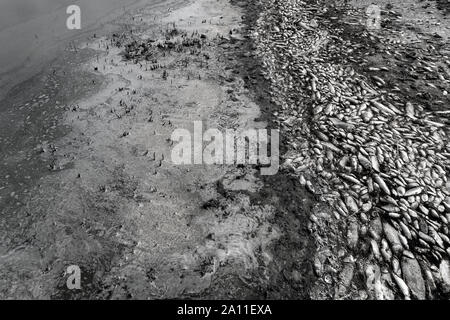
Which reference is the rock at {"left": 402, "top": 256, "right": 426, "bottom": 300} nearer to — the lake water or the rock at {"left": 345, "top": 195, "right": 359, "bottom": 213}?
the rock at {"left": 345, "top": 195, "right": 359, "bottom": 213}

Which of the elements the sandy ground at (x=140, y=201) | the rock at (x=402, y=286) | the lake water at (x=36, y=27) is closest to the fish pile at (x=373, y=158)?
the rock at (x=402, y=286)

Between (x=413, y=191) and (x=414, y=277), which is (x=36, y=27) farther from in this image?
(x=414, y=277)

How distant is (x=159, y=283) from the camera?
19.0 feet

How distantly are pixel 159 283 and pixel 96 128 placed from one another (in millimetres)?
5023

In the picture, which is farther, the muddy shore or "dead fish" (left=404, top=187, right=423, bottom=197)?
"dead fish" (left=404, top=187, right=423, bottom=197)

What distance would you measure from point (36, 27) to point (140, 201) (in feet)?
32.6

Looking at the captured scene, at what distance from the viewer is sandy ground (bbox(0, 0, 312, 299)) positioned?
5.89 meters

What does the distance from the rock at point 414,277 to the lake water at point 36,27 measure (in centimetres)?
1186

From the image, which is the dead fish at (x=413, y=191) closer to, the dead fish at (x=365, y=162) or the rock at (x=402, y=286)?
the dead fish at (x=365, y=162)

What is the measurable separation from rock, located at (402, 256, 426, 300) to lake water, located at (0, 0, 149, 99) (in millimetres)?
11858

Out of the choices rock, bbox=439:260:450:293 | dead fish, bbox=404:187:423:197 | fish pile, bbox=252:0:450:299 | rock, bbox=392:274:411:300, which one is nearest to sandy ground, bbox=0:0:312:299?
fish pile, bbox=252:0:450:299

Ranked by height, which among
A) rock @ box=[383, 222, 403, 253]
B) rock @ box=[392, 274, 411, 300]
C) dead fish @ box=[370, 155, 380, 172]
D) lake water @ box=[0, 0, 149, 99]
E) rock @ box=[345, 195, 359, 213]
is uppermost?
lake water @ box=[0, 0, 149, 99]

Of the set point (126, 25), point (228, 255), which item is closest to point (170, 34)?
point (126, 25)

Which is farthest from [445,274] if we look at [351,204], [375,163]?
[375,163]
